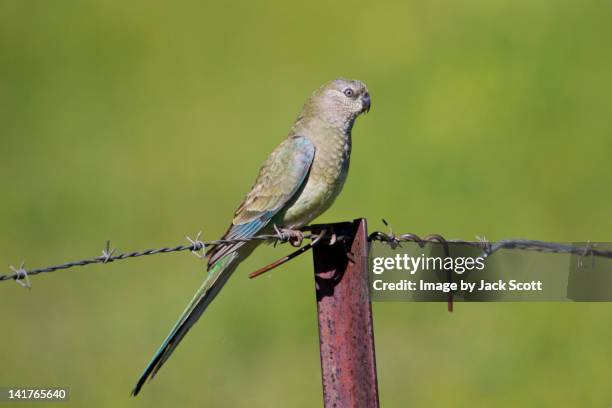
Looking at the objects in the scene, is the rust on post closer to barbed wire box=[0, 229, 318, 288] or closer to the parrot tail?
barbed wire box=[0, 229, 318, 288]

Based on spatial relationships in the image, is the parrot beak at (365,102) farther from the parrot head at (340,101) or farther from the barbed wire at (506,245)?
the barbed wire at (506,245)

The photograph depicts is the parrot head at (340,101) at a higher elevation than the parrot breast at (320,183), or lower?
higher

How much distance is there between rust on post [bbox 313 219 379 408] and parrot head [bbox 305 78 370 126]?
7.28 feet

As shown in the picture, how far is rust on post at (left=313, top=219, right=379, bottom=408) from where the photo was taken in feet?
14.3

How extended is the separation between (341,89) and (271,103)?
643 cm

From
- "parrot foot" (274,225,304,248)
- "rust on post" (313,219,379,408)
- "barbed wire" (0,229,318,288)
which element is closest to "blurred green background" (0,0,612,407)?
"parrot foot" (274,225,304,248)

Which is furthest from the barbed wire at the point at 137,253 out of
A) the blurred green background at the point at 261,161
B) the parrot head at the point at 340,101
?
the blurred green background at the point at 261,161

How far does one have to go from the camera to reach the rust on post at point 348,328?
4352 mm

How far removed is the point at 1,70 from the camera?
13.7 meters

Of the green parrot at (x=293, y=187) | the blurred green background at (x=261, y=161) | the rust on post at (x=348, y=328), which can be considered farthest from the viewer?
the blurred green background at (x=261, y=161)

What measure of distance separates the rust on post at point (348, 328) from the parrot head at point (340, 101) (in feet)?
7.28

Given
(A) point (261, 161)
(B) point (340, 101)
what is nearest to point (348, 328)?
(B) point (340, 101)

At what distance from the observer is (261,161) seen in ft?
39.6

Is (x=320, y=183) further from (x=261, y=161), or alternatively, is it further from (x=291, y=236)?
(x=261, y=161)
